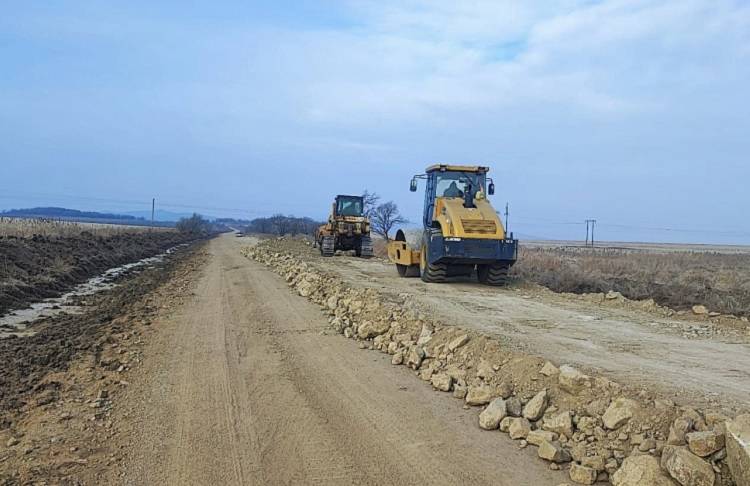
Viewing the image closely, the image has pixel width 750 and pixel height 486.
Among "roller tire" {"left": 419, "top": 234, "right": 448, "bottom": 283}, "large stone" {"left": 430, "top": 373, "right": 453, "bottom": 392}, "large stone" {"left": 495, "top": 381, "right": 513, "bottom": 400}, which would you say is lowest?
"large stone" {"left": 430, "top": 373, "right": 453, "bottom": 392}

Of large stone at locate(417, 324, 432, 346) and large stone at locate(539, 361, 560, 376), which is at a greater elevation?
large stone at locate(539, 361, 560, 376)

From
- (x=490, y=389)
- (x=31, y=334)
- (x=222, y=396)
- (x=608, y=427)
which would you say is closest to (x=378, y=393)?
(x=490, y=389)

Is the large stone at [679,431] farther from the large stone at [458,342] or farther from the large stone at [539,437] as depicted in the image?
the large stone at [458,342]

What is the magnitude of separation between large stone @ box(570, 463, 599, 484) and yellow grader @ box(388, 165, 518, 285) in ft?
36.3

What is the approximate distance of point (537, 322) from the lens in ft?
34.5

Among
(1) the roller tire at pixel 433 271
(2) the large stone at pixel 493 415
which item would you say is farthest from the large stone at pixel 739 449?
(1) the roller tire at pixel 433 271

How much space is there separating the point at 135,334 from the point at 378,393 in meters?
5.66

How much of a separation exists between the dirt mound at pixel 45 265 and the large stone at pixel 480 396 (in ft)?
39.2

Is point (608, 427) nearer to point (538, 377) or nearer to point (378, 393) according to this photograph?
point (538, 377)

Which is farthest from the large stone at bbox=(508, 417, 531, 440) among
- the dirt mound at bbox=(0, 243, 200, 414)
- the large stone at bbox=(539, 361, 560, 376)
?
the dirt mound at bbox=(0, 243, 200, 414)

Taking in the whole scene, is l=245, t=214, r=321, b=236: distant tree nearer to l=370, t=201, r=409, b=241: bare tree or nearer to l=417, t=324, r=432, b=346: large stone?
l=370, t=201, r=409, b=241: bare tree

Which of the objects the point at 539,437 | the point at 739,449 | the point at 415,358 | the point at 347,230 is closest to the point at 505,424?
the point at 539,437

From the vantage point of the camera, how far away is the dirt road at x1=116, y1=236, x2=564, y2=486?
5055 millimetres

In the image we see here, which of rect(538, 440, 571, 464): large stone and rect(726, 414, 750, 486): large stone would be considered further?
rect(538, 440, 571, 464): large stone
